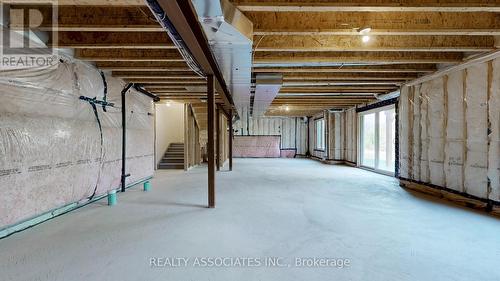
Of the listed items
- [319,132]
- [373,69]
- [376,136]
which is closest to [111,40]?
[373,69]

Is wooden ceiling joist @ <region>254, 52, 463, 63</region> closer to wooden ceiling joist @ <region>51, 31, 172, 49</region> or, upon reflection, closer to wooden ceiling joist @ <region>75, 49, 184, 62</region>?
wooden ceiling joist @ <region>75, 49, 184, 62</region>

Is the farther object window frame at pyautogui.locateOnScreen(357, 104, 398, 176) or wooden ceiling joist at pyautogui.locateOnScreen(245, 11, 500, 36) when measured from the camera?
window frame at pyautogui.locateOnScreen(357, 104, 398, 176)

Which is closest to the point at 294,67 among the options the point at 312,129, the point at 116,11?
the point at 116,11

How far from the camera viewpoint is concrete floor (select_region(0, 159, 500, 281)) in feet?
6.19

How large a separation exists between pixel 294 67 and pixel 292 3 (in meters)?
2.01

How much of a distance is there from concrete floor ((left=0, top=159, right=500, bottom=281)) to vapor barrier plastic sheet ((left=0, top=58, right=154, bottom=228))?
0.34 metres

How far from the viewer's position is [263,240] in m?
2.45

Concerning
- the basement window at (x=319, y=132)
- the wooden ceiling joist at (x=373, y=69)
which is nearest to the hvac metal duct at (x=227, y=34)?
the wooden ceiling joist at (x=373, y=69)

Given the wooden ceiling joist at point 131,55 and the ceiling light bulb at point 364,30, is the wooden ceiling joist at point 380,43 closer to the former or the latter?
the ceiling light bulb at point 364,30

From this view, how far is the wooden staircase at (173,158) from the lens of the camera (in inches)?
343

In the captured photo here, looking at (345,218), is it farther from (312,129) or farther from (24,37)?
(312,129)

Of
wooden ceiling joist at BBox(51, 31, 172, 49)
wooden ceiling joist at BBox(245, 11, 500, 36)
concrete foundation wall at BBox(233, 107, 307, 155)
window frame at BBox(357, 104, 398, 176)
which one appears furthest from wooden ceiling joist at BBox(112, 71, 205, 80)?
concrete foundation wall at BBox(233, 107, 307, 155)

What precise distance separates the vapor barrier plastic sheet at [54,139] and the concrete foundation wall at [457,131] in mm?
5709

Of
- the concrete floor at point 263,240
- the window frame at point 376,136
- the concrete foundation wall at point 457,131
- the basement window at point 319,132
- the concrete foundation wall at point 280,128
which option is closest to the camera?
the concrete floor at point 263,240
